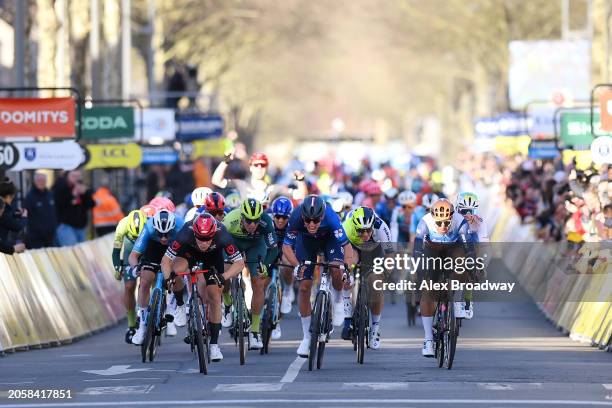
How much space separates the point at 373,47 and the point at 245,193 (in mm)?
Answer: 64566

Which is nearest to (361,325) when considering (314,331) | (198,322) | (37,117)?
(314,331)

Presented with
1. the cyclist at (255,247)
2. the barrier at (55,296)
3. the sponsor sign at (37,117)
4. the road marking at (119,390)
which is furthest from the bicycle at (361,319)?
the sponsor sign at (37,117)

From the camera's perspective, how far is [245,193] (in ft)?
85.8

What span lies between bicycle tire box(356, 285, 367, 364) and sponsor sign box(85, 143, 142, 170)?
1365 centimetres

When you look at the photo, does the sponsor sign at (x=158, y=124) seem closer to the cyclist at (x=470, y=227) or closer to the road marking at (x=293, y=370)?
the cyclist at (x=470, y=227)

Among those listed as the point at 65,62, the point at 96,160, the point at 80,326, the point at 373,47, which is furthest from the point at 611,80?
the point at 373,47

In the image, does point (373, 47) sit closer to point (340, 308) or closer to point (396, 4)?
point (396, 4)

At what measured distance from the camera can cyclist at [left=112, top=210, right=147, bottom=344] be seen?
19531 mm

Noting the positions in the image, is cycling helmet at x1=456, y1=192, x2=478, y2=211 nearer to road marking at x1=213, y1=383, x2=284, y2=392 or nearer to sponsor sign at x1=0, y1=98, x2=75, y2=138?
road marking at x1=213, y1=383, x2=284, y2=392

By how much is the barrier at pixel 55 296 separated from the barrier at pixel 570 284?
16.7ft

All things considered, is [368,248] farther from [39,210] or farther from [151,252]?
[39,210]

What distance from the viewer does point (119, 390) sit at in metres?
15.5

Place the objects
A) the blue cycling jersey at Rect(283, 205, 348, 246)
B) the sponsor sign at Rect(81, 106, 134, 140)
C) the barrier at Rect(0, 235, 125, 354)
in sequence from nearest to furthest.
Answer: the blue cycling jersey at Rect(283, 205, 348, 246), the barrier at Rect(0, 235, 125, 354), the sponsor sign at Rect(81, 106, 134, 140)

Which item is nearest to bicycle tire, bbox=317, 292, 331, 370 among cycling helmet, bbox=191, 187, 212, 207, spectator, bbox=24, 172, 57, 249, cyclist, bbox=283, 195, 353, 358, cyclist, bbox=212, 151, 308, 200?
cyclist, bbox=283, 195, 353, 358
